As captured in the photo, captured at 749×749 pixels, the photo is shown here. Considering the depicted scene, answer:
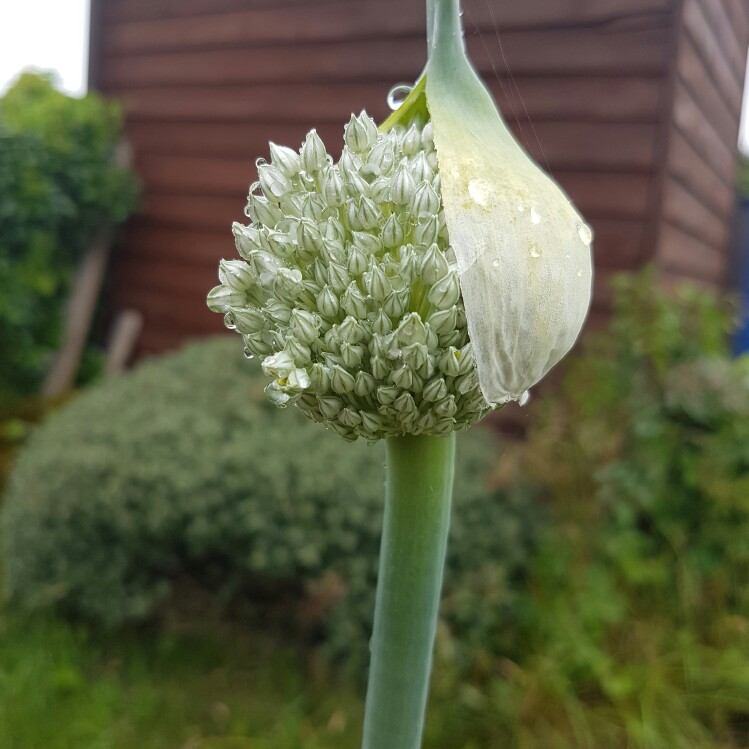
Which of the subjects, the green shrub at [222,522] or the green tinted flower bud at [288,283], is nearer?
the green tinted flower bud at [288,283]

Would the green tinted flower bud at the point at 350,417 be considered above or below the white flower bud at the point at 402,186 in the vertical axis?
below

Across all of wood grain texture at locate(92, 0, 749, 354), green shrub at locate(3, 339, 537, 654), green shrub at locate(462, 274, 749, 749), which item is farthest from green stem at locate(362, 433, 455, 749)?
wood grain texture at locate(92, 0, 749, 354)

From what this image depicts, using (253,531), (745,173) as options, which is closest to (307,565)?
(253,531)

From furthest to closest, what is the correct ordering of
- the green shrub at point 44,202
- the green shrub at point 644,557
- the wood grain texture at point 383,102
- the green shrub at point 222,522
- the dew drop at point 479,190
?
the green shrub at point 44,202, the wood grain texture at point 383,102, the green shrub at point 222,522, the green shrub at point 644,557, the dew drop at point 479,190

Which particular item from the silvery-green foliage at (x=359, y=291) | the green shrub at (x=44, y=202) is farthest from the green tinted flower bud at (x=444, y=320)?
the green shrub at (x=44, y=202)

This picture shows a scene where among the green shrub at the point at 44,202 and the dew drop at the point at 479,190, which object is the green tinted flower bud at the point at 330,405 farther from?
the green shrub at the point at 44,202

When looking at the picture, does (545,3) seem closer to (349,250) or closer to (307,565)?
(307,565)

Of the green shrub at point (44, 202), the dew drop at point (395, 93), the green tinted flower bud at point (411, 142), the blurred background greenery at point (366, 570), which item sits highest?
the green shrub at point (44, 202)

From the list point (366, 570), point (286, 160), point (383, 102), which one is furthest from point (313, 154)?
point (383, 102)
